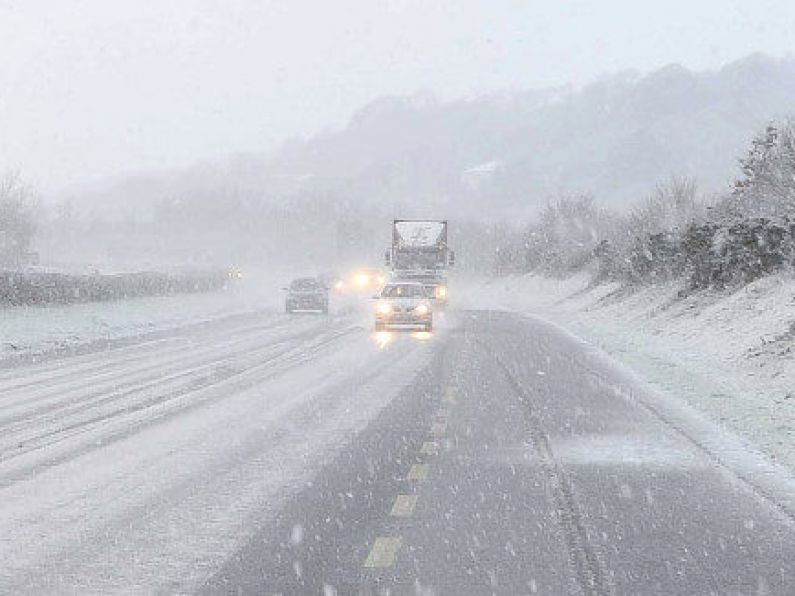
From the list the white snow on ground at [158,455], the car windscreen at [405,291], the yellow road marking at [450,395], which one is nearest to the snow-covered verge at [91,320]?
the white snow on ground at [158,455]

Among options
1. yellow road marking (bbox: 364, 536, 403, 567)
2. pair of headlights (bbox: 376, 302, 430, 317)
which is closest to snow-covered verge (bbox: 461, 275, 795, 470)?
pair of headlights (bbox: 376, 302, 430, 317)

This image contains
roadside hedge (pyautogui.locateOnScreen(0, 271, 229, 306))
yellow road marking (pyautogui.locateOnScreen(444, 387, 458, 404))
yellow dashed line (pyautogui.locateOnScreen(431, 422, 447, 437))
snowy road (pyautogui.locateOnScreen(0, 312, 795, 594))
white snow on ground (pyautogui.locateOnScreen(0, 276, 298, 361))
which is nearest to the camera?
snowy road (pyautogui.locateOnScreen(0, 312, 795, 594))

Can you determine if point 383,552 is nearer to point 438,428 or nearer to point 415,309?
point 438,428

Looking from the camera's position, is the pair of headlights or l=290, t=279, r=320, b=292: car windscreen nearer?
the pair of headlights

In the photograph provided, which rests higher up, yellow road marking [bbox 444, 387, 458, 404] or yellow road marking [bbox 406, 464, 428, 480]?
yellow road marking [bbox 406, 464, 428, 480]

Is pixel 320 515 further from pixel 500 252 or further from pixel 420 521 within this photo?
pixel 500 252

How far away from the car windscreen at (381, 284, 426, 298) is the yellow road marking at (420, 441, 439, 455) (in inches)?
854

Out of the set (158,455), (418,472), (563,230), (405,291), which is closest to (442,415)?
(418,472)

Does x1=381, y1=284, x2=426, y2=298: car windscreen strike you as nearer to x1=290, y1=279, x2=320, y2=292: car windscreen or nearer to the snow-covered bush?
x1=290, y1=279, x2=320, y2=292: car windscreen

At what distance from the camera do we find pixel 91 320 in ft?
119

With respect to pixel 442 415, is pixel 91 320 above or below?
below

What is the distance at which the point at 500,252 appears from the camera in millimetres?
108188

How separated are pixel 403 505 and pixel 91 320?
29.9m

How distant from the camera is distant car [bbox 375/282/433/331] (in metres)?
32.6
